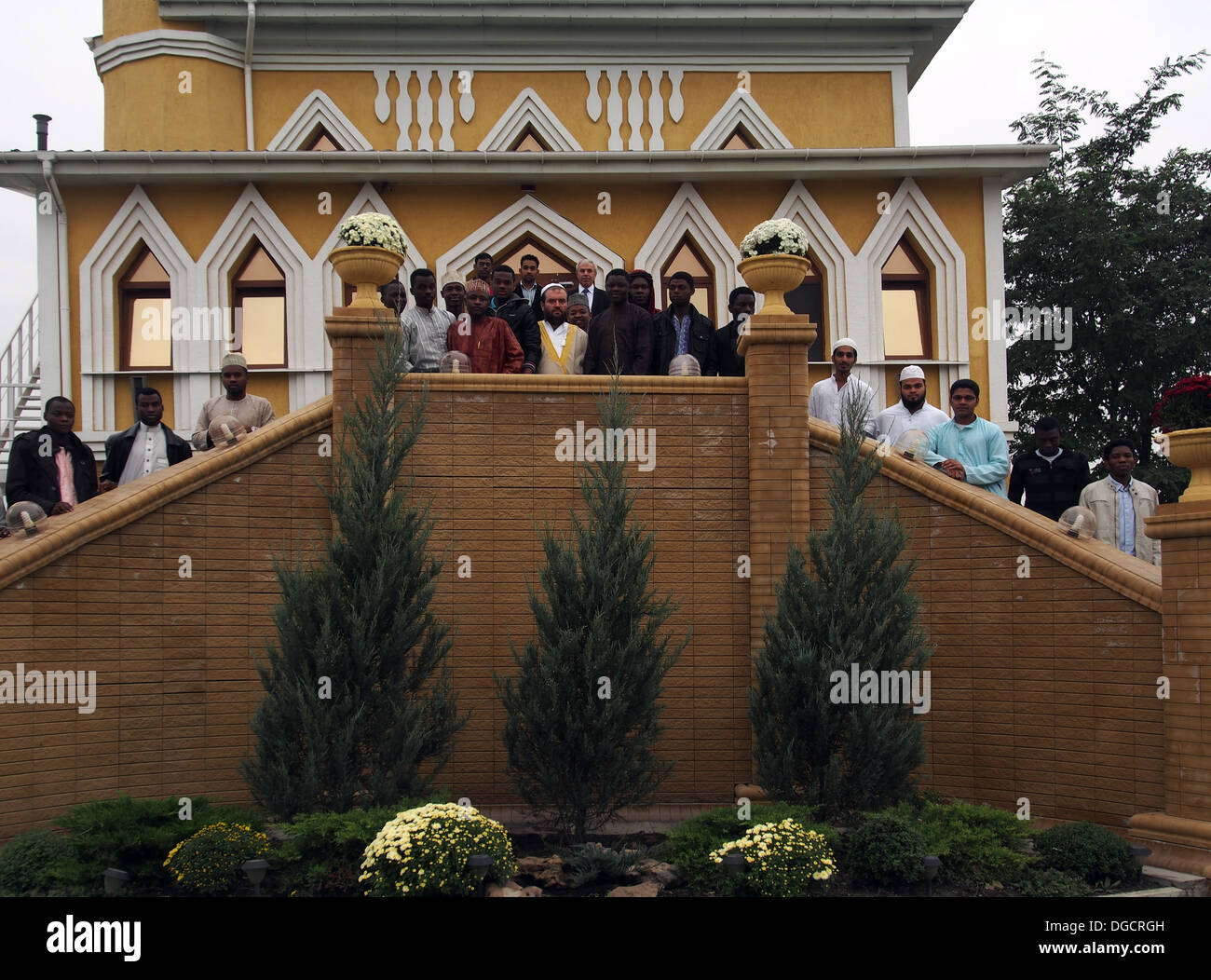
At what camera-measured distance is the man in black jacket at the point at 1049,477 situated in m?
9.93

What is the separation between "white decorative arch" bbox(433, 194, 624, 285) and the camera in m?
14.4

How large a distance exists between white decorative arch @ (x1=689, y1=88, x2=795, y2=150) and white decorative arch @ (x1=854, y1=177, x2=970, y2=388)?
2.43 meters

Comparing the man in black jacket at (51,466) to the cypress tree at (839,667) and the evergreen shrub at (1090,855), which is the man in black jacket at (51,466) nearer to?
the cypress tree at (839,667)

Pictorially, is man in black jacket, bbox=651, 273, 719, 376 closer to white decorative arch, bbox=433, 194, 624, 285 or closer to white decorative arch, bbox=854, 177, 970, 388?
white decorative arch, bbox=433, 194, 624, 285

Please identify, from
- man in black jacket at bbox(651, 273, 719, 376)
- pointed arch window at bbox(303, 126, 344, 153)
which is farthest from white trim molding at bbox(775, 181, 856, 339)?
pointed arch window at bbox(303, 126, 344, 153)

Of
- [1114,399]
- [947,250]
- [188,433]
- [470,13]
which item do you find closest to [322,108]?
[470,13]

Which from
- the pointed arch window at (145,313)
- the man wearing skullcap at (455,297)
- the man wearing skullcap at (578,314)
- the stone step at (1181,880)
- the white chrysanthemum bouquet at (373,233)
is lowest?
the stone step at (1181,880)

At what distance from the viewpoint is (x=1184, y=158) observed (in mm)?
23078

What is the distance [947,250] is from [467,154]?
21.1 ft

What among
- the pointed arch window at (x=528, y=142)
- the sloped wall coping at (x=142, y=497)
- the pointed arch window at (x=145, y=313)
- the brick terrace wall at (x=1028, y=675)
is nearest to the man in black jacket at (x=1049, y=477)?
the brick terrace wall at (x=1028, y=675)

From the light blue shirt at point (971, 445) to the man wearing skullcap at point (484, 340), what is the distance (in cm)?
384

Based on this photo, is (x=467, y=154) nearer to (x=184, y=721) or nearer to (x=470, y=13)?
(x=470, y=13)

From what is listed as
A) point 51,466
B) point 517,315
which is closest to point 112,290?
point 51,466

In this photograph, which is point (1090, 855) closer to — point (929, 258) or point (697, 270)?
point (929, 258)
